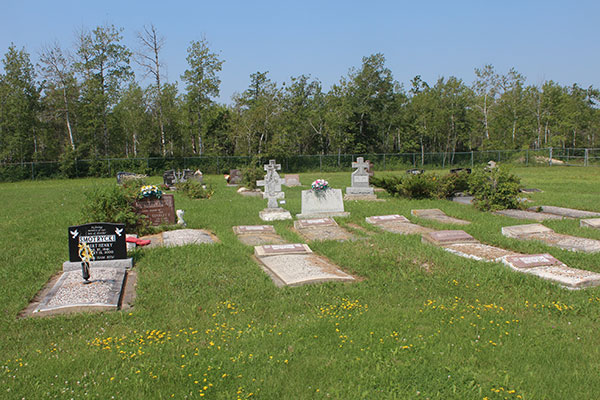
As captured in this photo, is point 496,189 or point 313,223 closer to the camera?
point 313,223

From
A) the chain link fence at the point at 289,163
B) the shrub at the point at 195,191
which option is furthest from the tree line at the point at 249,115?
the shrub at the point at 195,191

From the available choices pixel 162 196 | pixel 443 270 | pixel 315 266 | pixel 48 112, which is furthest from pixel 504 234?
pixel 48 112

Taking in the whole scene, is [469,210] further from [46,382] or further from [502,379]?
[46,382]

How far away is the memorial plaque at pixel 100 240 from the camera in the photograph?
21.8ft

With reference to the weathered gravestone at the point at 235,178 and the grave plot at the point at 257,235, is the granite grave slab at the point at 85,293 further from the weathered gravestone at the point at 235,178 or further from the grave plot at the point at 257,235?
the weathered gravestone at the point at 235,178

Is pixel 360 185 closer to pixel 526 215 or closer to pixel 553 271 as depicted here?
pixel 526 215

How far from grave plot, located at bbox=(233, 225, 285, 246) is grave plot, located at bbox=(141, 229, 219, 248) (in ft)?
1.82

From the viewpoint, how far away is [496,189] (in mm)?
12375

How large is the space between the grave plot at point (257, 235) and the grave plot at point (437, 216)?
397 cm

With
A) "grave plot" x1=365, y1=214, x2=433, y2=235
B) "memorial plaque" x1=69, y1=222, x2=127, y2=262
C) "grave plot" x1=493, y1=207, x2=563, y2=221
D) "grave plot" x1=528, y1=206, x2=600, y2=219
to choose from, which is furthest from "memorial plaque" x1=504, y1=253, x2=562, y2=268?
"memorial plaque" x1=69, y1=222, x2=127, y2=262

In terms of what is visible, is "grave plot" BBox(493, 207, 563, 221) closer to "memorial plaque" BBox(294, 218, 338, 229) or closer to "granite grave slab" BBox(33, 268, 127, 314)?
"memorial plaque" BBox(294, 218, 338, 229)

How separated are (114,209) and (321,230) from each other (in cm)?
435

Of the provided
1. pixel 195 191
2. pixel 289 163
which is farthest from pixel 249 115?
pixel 195 191

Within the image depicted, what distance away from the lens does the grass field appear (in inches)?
132
